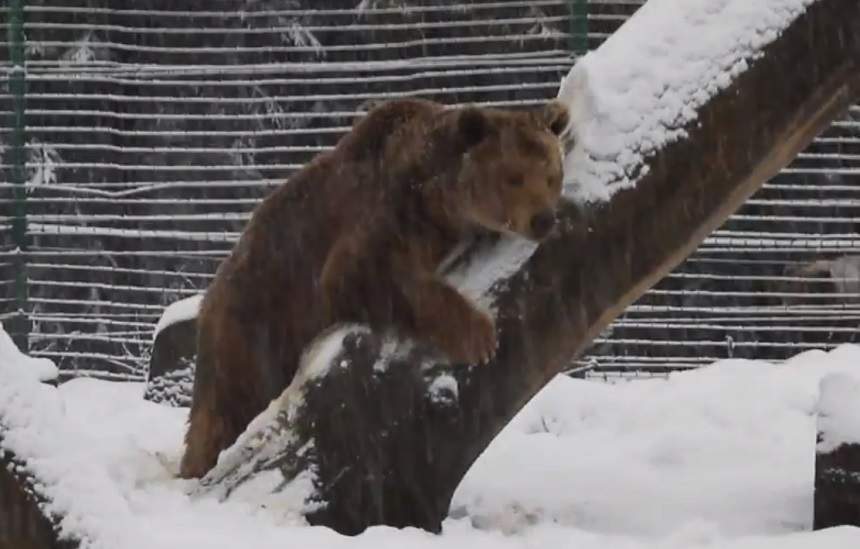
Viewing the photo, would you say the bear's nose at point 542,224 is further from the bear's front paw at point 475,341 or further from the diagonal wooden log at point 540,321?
the bear's front paw at point 475,341

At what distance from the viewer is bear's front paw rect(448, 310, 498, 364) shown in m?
3.62

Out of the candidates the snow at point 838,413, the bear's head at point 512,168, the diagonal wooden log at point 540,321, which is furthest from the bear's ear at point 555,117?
the snow at point 838,413

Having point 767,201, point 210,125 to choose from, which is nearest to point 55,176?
point 210,125

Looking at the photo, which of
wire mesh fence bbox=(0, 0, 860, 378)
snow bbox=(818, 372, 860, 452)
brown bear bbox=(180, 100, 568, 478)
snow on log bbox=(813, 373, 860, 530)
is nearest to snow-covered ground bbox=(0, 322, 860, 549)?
snow on log bbox=(813, 373, 860, 530)

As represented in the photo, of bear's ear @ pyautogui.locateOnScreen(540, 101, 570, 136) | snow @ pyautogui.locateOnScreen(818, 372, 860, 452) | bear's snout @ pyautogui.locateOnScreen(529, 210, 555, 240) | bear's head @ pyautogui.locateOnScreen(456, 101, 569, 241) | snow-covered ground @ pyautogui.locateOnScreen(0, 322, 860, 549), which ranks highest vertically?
bear's ear @ pyautogui.locateOnScreen(540, 101, 570, 136)

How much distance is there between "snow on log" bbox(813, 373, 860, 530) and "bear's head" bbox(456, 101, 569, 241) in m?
0.88

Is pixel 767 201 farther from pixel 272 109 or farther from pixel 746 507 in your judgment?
pixel 746 507

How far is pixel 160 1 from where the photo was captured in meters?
11.0

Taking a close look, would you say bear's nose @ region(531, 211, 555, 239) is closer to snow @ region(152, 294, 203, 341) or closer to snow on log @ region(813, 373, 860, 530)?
snow on log @ region(813, 373, 860, 530)

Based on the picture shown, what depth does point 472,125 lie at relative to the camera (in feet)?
13.5

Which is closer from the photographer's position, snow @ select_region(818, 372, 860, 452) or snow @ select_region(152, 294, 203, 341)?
snow @ select_region(818, 372, 860, 452)

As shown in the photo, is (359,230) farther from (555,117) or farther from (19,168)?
(19,168)

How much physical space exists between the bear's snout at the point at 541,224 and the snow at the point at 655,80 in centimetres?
11

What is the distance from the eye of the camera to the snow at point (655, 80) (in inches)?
149
